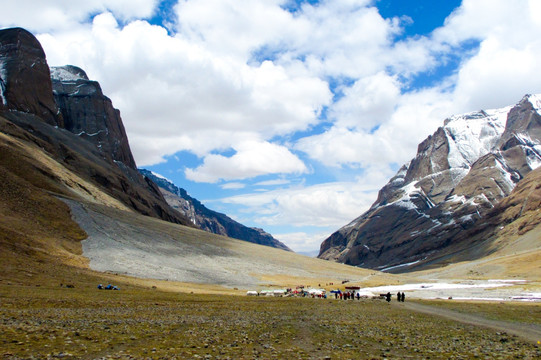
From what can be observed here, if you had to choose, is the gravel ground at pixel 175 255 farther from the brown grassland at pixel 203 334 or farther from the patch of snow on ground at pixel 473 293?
the brown grassland at pixel 203 334

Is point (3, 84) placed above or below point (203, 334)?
above

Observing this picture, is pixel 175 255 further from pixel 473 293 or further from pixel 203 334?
pixel 203 334

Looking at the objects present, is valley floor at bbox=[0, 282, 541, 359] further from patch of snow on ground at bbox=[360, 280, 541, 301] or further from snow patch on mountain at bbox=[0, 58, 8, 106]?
snow patch on mountain at bbox=[0, 58, 8, 106]

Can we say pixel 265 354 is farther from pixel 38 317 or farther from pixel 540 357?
pixel 38 317

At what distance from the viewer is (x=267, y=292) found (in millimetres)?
68938

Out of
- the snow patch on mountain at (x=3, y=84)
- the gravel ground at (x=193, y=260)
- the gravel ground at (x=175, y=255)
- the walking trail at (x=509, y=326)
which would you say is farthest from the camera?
the snow patch on mountain at (x=3, y=84)

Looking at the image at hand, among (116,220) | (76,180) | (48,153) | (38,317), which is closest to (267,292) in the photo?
(38,317)

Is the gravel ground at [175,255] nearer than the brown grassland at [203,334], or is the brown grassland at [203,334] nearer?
the brown grassland at [203,334]

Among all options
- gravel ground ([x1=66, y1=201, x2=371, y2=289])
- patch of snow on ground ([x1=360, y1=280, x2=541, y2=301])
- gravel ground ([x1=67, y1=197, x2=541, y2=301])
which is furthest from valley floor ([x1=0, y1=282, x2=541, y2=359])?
gravel ground ([x1=66, y1=201, x2=371, y2=289])

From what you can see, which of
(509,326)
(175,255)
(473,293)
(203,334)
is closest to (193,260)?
(175,255)

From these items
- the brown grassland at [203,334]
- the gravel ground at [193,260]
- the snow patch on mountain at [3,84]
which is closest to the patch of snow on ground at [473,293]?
the gravel ground at [193,260]

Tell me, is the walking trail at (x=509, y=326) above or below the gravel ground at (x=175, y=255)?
below

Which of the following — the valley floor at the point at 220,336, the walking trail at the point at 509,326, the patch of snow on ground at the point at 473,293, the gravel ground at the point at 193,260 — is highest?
the gravel ground at the point at 193,260

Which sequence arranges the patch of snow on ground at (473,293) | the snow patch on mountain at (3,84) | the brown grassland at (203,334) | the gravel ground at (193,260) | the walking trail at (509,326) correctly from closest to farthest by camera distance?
the brown grassland at (203,334)
the walking trail at (509,326)
the patch of snow on ground at (473,293)
the gravel ground at (193,260)
the snow patch on mountain at (3,84)
